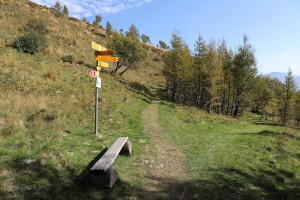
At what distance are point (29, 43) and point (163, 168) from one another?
18.7 meters

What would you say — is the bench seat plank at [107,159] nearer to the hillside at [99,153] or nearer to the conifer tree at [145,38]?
the hillside at [99,153]

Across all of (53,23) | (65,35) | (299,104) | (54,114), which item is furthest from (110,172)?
(299,104)

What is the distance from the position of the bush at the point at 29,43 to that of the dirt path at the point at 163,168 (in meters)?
15.9

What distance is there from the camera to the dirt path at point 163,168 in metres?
5.12

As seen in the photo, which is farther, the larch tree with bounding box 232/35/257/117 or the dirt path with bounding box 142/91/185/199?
the larch tree with bounding box 232/35/257/117

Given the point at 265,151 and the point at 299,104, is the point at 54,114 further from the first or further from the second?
the point at 299,104

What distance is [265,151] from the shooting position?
30.3 feet

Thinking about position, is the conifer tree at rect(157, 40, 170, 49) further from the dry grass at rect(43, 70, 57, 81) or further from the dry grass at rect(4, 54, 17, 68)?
the dry grass at rect(4, 54, 17, 68)

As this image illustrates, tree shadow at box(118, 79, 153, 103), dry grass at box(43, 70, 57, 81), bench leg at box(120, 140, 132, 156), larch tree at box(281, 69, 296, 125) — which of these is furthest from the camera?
larch tree at box(281, 69, 296, 125)

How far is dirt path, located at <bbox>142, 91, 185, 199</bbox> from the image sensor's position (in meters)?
5.12

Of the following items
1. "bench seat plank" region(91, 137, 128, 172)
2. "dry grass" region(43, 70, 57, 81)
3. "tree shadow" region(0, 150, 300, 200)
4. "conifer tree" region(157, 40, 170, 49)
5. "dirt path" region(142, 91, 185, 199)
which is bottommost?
"dirt path" region(142, 91, 185, 199)

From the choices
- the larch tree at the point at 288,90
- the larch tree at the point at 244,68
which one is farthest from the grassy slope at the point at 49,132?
the larch tree at the point at 288,90

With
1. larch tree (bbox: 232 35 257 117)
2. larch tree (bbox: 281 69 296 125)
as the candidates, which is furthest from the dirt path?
larch tree (bbox: 281 69 296 125)

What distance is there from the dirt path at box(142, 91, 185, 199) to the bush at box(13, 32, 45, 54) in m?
15.9
